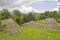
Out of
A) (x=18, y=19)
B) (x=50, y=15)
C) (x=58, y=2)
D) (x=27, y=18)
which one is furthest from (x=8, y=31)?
(x=50, y=15)

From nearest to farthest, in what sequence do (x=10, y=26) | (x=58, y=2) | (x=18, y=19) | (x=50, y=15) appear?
(x=10, y=26) < (x=18, y=19) < (x=58, y=2) < (x=50, y=15)

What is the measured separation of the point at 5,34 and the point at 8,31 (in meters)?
1.40

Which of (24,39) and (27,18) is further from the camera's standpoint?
(27,18)

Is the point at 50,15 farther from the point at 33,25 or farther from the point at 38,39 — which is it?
the point at 38,39

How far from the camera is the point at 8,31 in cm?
2492

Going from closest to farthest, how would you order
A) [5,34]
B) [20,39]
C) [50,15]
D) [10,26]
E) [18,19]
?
[20,39] → [5,34] → [10,26] → [18,19] → [50,15]

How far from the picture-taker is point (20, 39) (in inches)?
867

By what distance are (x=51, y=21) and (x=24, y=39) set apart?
36910mm

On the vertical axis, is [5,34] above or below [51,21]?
above

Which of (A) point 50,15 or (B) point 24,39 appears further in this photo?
(A) point 50,15

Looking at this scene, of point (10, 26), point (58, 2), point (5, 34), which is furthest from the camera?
point (58, 2)

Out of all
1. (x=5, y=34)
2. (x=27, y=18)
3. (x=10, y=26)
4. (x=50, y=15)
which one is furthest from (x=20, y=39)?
(x=50, y=15)

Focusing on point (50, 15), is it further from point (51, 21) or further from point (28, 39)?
point (28, 39)

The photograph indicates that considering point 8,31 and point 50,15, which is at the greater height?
point 8,31
